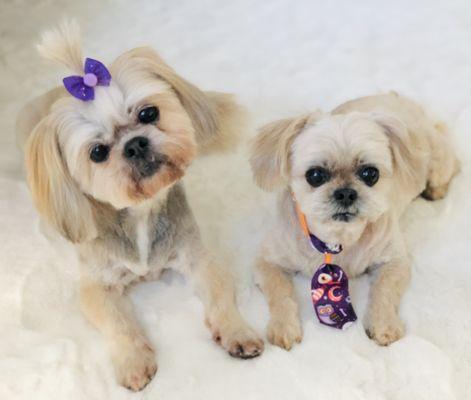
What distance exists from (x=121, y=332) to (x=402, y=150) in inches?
42.5

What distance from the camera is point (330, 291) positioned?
6.49ft

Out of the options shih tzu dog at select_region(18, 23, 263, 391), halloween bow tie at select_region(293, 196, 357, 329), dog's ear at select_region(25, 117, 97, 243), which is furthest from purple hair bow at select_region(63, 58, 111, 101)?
halloween bow tie at select_region(293, 196, 357, 329)

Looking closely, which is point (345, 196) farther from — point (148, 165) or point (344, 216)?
point (148, 165)

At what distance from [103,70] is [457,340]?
4.52 ft

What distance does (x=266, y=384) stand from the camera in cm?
187

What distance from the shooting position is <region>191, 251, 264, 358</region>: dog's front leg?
1.94m

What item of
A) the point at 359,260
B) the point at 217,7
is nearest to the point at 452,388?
the point at 359,260

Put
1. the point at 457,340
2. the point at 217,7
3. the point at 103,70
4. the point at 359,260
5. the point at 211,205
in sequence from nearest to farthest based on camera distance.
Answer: the point at 103,70 → the point at 457,340 → the point at 359,260 → the point at 211,205 → the point at 217,7

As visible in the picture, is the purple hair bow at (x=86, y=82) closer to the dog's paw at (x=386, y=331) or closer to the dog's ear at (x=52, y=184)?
the dog's ear at (x=52, y=184)

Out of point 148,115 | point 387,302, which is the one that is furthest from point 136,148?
point 387,302

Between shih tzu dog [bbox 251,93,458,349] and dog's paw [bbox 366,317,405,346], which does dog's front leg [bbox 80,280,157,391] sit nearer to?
shih tzu dog [bbox 251,93,458,349]

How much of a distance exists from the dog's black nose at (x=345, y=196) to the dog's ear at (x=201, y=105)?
0.48 meters

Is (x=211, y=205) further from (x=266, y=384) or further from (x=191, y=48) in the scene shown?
(x=191, y=48)

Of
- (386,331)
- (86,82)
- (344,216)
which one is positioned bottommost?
(386,331)
